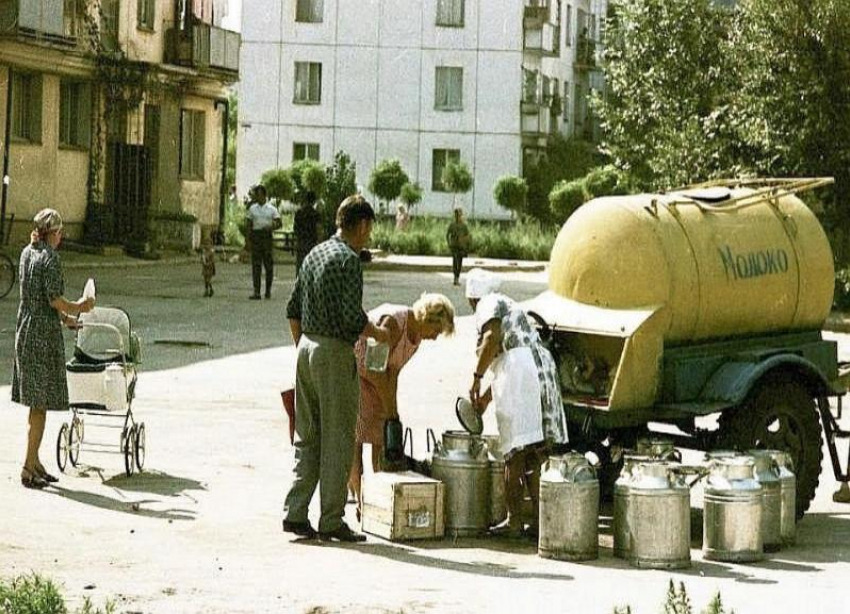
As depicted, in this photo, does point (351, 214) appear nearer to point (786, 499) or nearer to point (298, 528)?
point (298, 528)

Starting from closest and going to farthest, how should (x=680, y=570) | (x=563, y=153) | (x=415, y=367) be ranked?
(x=680, y=570)
(x=415, y=367)
(x=563, y=153)

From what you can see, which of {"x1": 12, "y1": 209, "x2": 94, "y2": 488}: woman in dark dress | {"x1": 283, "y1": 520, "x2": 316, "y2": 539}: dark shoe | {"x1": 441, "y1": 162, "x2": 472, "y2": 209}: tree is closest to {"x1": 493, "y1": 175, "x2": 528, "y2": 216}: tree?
{"x1": 441, "y1": 162, "x2": 472, "y2": 209}: tree

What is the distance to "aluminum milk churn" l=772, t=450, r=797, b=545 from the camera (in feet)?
37.3

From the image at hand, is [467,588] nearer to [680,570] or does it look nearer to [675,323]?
[680,570]

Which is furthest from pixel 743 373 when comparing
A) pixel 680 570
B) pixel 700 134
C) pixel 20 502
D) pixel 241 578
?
pixel 700 134

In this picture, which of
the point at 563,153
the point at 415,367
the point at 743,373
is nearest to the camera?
the point at 743,373

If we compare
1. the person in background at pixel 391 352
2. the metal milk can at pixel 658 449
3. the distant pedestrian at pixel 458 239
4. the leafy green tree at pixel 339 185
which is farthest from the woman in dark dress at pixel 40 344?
the leafy green tree at pixel 339 185

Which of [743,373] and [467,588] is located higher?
[743,373]

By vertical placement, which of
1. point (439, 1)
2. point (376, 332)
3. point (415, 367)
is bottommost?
point (415, 367)

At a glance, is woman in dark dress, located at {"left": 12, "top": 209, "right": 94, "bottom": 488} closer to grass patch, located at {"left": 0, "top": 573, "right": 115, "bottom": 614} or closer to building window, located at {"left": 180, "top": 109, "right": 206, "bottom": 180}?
grass patch, located at {"left": 0, "top": 573, "right": 115, "bottom": 614}

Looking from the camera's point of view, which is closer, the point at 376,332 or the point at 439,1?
the point at 376,332

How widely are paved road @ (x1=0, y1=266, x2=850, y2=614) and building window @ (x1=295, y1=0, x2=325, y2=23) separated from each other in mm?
54577

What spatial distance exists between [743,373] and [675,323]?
530 mm

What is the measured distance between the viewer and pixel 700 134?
2895cm
